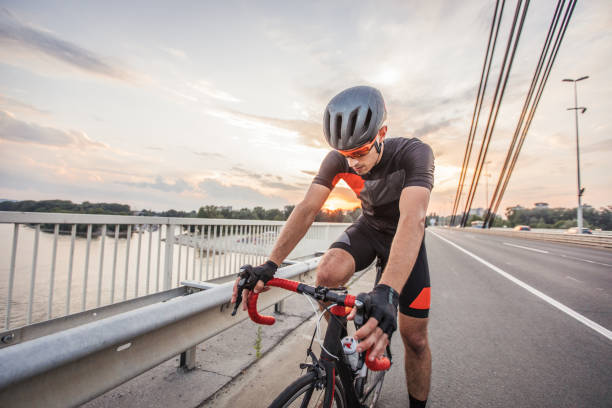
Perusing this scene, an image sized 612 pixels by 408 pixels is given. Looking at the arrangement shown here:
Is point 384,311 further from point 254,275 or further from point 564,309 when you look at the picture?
point 564,309

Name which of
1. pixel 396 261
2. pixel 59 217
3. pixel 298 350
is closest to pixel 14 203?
pixel 59 217

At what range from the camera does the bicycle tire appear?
129 centimetres

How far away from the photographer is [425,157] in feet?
6.22

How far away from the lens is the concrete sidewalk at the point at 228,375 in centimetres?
210

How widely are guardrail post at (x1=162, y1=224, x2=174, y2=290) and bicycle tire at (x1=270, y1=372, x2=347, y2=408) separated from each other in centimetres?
282

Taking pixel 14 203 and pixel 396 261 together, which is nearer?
pixel 396 261

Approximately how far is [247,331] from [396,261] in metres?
2.62

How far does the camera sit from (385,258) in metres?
2.36

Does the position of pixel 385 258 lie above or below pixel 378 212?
below

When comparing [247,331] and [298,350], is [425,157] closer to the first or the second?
[298,350]

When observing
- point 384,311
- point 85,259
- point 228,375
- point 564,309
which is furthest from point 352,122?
point 564,309

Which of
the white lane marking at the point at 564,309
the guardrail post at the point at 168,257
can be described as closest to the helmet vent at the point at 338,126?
the guardrail post at the point at 168,257

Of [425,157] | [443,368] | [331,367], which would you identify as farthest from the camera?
[443,368]

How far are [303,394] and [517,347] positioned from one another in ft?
11.2
